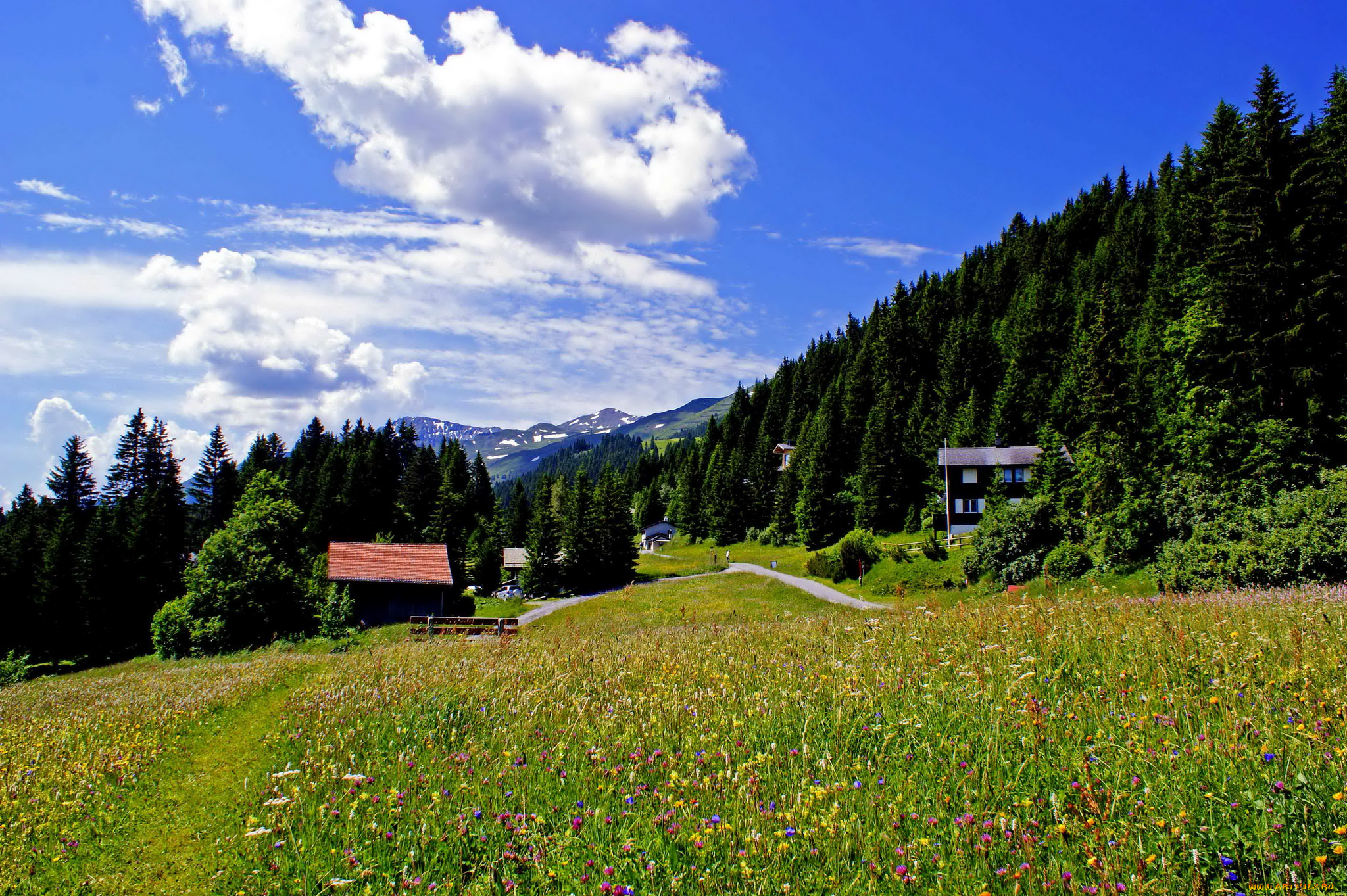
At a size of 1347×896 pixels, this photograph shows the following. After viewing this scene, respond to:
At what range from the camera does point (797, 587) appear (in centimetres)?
4681

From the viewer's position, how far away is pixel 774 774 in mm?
4973

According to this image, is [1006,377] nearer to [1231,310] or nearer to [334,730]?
[1231,310]

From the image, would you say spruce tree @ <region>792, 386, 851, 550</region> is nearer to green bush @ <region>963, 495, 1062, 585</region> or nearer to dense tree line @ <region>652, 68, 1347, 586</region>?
dense tree line @ <region>652, 68, 1347, 586</region>

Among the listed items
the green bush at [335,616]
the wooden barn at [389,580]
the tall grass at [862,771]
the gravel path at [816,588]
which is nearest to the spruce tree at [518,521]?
the gravel path at [816,588]

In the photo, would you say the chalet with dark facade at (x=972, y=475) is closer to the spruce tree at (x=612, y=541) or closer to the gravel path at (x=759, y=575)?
the gravel path at (x=759, y=575)

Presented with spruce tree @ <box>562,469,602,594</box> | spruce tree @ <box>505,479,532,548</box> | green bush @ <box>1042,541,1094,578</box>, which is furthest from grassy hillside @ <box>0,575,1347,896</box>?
spruce tree @ <box>505,479,532,548</box>

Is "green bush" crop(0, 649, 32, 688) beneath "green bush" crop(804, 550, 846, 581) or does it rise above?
beneath

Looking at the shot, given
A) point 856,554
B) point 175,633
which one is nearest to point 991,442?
point 856,554

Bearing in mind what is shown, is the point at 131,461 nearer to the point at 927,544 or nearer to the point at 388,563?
the point at 388,563

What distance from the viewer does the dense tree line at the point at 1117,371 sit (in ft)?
103

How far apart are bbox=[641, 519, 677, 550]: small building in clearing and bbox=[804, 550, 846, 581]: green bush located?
62.0 m

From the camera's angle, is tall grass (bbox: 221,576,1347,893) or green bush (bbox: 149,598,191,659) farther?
green bush (bbox: 149,598,191,659)

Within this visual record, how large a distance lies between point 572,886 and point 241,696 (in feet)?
31.5

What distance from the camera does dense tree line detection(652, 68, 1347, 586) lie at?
31.4m
